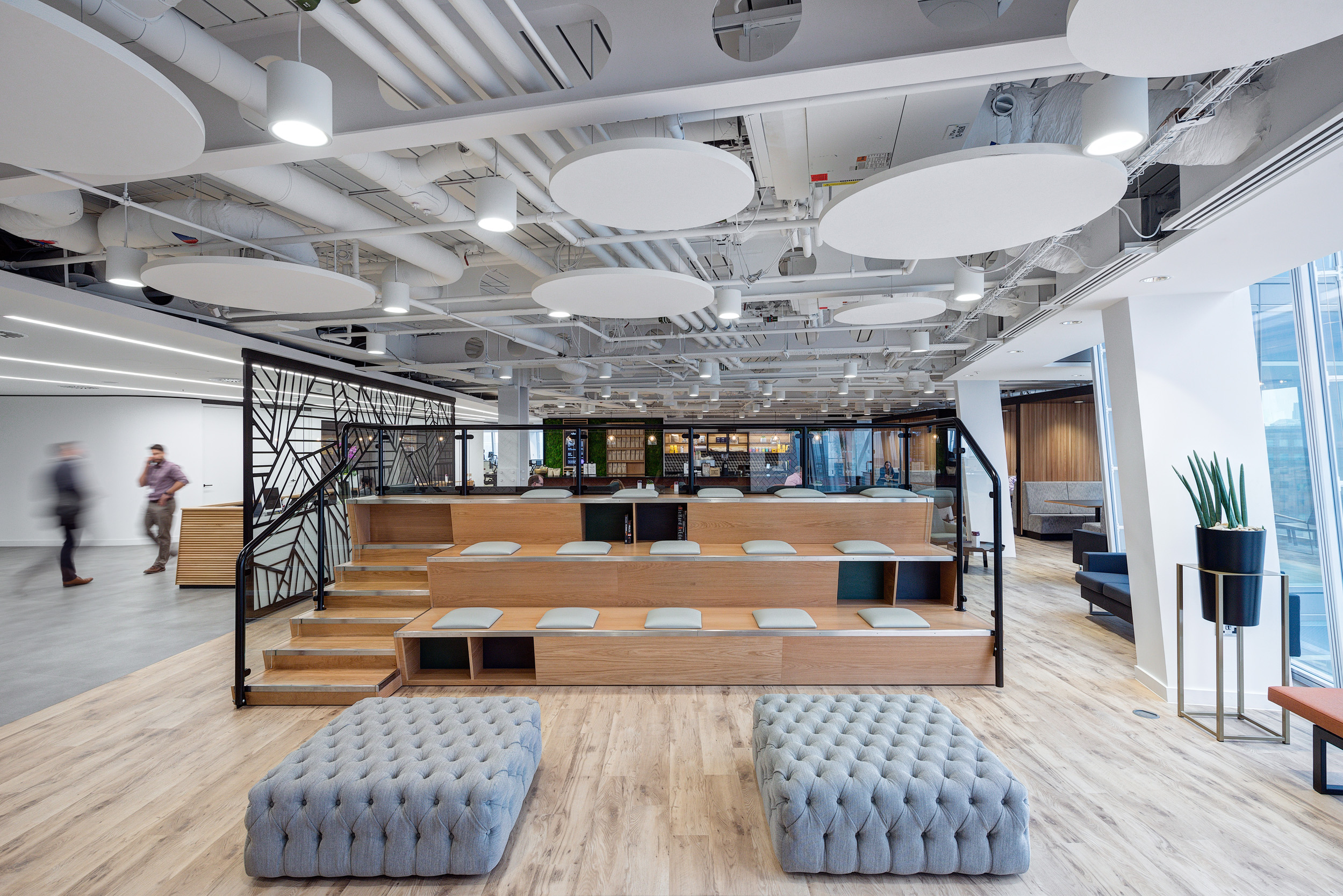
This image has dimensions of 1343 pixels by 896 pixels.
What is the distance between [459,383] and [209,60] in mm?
12031

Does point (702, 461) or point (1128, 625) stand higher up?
point (702, 461)

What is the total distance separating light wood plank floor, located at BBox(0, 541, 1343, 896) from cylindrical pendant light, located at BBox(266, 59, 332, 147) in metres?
2.91

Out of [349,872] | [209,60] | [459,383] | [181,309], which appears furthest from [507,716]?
[459,383]

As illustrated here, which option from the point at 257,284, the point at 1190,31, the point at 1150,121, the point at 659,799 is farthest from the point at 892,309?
the point at 257,284

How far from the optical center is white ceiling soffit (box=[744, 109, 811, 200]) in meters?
3.01

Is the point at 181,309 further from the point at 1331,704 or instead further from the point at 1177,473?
the point at 1331,704

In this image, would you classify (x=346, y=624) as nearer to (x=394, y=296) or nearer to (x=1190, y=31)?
(x=394, y=296)

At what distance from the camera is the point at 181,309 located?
6.74 metres

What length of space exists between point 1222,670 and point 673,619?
3526 millimetres

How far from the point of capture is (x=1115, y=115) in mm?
2229

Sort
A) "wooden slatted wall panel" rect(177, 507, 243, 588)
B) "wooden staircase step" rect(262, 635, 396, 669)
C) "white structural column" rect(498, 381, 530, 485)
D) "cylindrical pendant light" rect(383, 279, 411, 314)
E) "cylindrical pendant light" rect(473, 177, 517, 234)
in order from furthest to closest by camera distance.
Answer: "white structural column" rect(498, 381, 530, 485)
"wooden slatted wall panel" rect(177, 507, 243, 588)
"cylindrical pendant light" rect(383, 279, 411, 314)
"wooden staircase step" rect(262, 635, 396, 669)
"cylindrical pendant light" rect(473, 177, 517, 234)

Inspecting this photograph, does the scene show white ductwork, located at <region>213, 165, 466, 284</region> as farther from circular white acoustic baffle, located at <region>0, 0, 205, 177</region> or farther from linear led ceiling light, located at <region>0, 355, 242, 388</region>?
linear led ceiling light, located at <region>0, 355, 242, 388</region>

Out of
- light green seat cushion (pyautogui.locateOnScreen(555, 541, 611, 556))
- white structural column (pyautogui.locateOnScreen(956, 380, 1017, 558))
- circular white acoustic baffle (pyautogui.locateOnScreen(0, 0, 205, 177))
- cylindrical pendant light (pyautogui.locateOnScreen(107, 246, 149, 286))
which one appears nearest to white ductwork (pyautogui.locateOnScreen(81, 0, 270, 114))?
circular white acoustic baffle (pyautogui.locateOnScreen(0, 0, 205, 177))

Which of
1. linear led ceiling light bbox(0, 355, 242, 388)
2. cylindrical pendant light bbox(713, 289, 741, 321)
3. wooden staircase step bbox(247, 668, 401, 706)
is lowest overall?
wooden staircase step bbox(247, 668, 401, 706)
